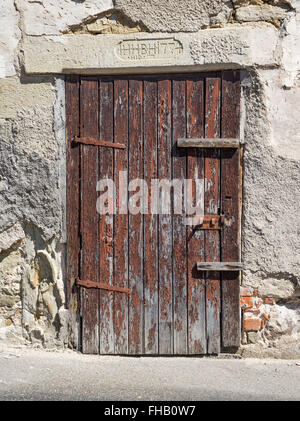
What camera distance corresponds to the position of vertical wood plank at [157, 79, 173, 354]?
3.54 m

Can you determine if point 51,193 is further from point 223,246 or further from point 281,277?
point 281,277

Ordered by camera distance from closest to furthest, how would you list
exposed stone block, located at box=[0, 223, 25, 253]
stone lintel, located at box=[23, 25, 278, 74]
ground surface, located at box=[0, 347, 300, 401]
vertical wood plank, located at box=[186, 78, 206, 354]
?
ground surface, located at box=[0, 347, 300, 401]
stone lintel, located at box=[23, 25, 278, 74]
vertical wood plank, located at box=[186, 78, 206, 354]
exposed stone block, located at box=[0, 223, 25, 253]

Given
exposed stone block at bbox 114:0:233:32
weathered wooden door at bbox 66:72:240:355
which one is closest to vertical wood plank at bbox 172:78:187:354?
weathered wooden door at bbox 66:72:240:355

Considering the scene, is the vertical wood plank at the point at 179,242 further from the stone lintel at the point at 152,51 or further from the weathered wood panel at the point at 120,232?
the weathered wood panel at the point at 120,232

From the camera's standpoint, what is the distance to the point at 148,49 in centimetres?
349

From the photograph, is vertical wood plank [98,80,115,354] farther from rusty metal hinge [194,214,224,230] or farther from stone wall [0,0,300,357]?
rusty metal hinge [194,214,224,230]

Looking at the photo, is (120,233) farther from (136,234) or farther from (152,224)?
(152,224)

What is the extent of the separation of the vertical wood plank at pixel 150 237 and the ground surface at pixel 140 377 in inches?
7.8

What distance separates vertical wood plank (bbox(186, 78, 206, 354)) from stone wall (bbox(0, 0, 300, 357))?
206mm

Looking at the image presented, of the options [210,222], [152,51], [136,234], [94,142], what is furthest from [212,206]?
[152,51]

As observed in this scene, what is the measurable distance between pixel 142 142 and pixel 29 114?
2.68ft

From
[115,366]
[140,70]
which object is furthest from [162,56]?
[115,366]

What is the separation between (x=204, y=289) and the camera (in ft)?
11.7

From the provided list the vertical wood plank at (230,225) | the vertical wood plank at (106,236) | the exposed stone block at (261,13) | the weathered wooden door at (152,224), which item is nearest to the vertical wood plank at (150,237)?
the weathered wooden door at (152,224)
